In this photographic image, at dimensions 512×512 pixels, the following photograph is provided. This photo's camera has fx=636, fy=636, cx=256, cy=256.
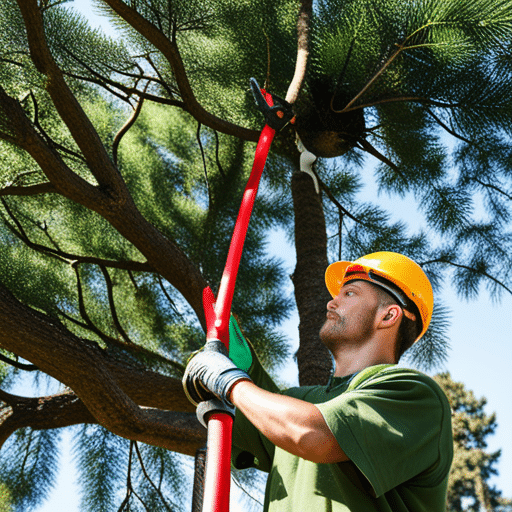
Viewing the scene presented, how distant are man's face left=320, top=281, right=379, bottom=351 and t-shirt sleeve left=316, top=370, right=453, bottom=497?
0.25 metres

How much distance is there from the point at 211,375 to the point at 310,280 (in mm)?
1490

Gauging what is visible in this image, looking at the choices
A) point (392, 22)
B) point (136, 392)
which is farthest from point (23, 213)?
point (392, 22)

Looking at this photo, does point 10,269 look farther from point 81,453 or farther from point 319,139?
point 319,139

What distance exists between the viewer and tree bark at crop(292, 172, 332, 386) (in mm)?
2229

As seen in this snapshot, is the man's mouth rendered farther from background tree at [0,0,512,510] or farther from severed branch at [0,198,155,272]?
severed branch at [0,198,155,272]

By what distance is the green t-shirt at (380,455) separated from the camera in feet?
3.03

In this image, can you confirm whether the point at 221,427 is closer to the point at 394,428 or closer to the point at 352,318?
the point at 394,428

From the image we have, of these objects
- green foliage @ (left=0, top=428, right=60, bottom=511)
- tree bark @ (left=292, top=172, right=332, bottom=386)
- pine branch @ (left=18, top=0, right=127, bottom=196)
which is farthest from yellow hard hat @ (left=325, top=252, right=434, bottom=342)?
green foliage @ (left=0, top=428, right=60, bottom=511)

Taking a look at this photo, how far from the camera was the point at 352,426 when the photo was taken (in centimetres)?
92

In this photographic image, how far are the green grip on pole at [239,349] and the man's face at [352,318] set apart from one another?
0.57 feet

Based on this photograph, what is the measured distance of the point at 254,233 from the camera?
3602 mm

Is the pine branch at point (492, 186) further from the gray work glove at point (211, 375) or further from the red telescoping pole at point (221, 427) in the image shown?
the gray work glove at point (211, 375)

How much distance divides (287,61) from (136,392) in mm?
1584

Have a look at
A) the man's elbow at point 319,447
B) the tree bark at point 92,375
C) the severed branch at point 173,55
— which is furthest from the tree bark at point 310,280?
the man's elbow at point 319,447
